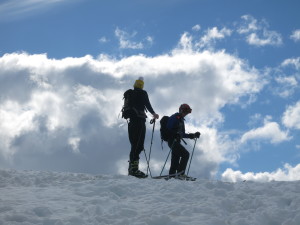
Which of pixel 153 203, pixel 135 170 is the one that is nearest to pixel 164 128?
pixel 135 170

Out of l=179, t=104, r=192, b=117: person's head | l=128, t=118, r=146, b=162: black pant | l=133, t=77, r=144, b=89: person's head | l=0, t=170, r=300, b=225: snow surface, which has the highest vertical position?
l=133, t=77, r=144, b=89: person's head

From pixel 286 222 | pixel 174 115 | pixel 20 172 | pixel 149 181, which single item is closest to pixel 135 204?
pixel 149 181

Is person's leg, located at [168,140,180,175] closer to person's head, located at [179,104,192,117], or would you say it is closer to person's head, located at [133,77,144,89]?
person's head, located at [179,104,192,117]

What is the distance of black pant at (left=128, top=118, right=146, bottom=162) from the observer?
40.5 feet

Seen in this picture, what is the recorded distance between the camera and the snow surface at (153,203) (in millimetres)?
7297

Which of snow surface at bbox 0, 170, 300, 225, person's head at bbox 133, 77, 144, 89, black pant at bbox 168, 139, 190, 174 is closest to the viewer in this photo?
Result: snow surface at bbox 0, 170, 300, 225

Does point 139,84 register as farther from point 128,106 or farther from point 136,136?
point 136,136

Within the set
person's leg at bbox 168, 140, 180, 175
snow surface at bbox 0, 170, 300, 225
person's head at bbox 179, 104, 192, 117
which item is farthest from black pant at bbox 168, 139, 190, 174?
snow surface at bbox 0, 170, 300, 225

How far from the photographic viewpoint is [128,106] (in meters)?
12.4

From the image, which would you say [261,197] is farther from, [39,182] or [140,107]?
[39,182]

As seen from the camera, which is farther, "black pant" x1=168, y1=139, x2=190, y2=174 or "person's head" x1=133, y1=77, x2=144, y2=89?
"person's head" x1=133, y1=77, x2=144, y2=89

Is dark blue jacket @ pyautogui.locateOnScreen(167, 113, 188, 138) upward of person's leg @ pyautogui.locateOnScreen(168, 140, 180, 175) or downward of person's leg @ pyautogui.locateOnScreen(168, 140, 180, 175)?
upward

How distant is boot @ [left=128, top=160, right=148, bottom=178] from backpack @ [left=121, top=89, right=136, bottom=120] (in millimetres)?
1401

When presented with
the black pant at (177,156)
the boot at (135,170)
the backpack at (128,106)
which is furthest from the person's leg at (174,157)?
the backpack at (128,106)
